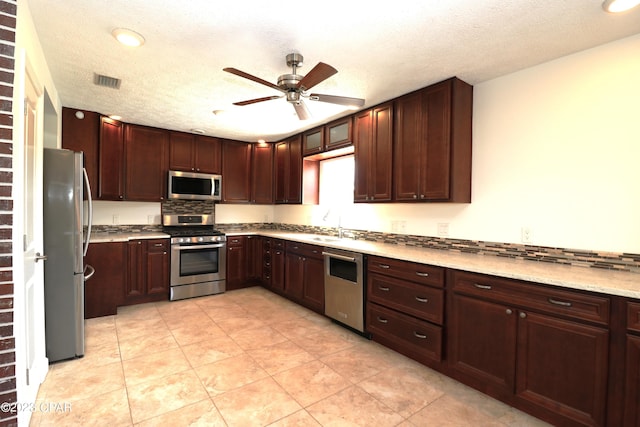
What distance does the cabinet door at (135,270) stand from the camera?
159 inches

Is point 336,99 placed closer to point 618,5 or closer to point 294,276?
point 618,5

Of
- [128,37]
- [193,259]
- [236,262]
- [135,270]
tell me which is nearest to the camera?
[128,37]

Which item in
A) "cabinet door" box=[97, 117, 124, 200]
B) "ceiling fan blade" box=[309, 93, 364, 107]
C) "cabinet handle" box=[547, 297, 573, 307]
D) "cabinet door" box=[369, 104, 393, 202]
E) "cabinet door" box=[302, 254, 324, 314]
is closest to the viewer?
"cabinet handle" box=[547, 297, 573, 307]

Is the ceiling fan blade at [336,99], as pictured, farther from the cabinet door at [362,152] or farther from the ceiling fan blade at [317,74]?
the cabinet door at [362,152]

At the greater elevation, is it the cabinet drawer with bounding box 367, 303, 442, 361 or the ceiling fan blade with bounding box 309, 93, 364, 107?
the ceiling fan blade with bounding box 309, 93, 364, 107

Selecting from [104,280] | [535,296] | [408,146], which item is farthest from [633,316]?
[104,280]

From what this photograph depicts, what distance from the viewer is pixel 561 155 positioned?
7.69ft

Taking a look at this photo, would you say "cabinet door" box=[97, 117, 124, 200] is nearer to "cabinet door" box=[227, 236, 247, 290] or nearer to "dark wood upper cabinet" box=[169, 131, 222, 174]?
"dark wood upper cabinet" box=[169, 131, 222, 174]

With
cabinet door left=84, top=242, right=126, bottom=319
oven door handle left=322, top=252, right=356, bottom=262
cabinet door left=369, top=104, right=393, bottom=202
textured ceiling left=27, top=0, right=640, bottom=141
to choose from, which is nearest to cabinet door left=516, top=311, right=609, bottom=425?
oven door handle left=322, top=252, right=356, bottom=262

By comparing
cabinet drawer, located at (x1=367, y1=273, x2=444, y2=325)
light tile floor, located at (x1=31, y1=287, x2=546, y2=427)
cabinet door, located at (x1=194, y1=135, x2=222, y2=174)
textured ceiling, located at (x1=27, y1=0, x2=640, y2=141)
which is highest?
textured ceiling, located at (x1=27, y1=0, x2=640, y2=141)

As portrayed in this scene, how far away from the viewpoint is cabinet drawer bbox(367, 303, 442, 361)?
8.10ft

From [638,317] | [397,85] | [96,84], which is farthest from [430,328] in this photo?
[96,84]

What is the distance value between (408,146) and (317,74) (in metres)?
1.38

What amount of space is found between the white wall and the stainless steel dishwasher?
1.00 metres
